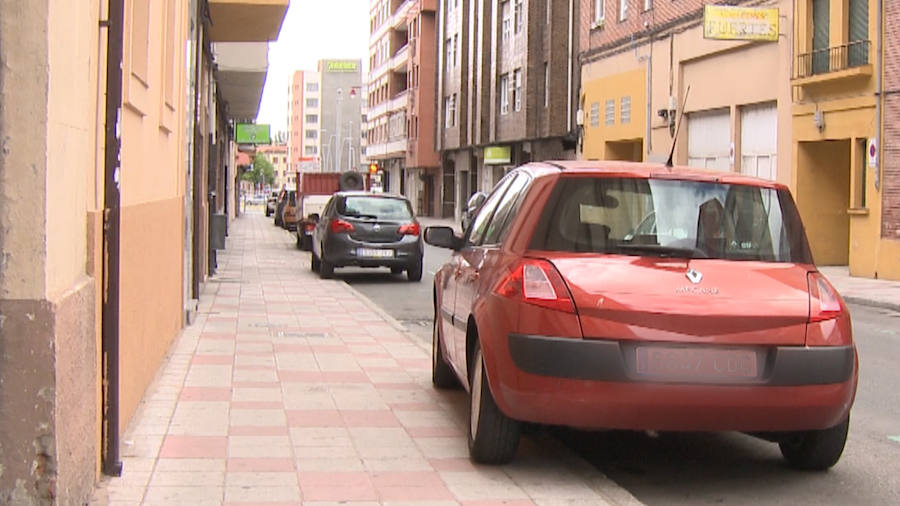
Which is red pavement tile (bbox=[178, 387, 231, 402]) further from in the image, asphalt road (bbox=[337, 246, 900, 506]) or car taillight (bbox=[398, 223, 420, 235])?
car taillight (bbox=[398, 223, 420, 235])

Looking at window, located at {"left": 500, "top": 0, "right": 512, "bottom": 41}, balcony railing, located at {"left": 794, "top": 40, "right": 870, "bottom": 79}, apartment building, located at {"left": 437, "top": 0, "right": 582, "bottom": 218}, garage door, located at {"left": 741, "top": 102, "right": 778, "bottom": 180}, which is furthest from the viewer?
window, located at {"left": 500, "top": 0, "right": 512, "bottom": 41}

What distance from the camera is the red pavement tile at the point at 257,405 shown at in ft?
23.6

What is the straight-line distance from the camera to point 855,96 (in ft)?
70.8

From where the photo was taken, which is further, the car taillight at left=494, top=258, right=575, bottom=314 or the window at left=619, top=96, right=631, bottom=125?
the window at left=619, top=96, right=631, bottom=125

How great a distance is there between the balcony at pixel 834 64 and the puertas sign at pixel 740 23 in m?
1.00

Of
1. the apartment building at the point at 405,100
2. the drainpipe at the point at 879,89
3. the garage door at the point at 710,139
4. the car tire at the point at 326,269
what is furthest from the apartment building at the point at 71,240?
the apartment building at the point at 405,100

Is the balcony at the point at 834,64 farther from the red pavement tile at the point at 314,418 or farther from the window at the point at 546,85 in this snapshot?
the window at the point at 546,85

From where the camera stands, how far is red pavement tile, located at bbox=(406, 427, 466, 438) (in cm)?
651

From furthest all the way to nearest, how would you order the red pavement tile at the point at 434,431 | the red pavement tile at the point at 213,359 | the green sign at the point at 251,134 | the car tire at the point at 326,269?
the green sign at the point at 251,134, the car tire at the point at 326,269, the red pavement tile at the point at 213,359, the red pavement tile at the point at 434,431

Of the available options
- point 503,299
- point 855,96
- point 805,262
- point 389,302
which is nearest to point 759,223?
point 805,262

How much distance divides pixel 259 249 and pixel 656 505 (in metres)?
25.4

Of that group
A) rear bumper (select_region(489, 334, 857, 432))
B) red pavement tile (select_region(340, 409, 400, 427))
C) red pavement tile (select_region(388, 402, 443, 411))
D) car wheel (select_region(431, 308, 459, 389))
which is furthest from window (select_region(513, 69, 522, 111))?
rear bumper (select_region(489, 334, 857, 432))

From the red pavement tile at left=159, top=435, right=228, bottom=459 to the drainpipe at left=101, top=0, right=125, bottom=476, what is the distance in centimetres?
83

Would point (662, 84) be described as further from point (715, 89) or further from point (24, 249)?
point (24, 249)
